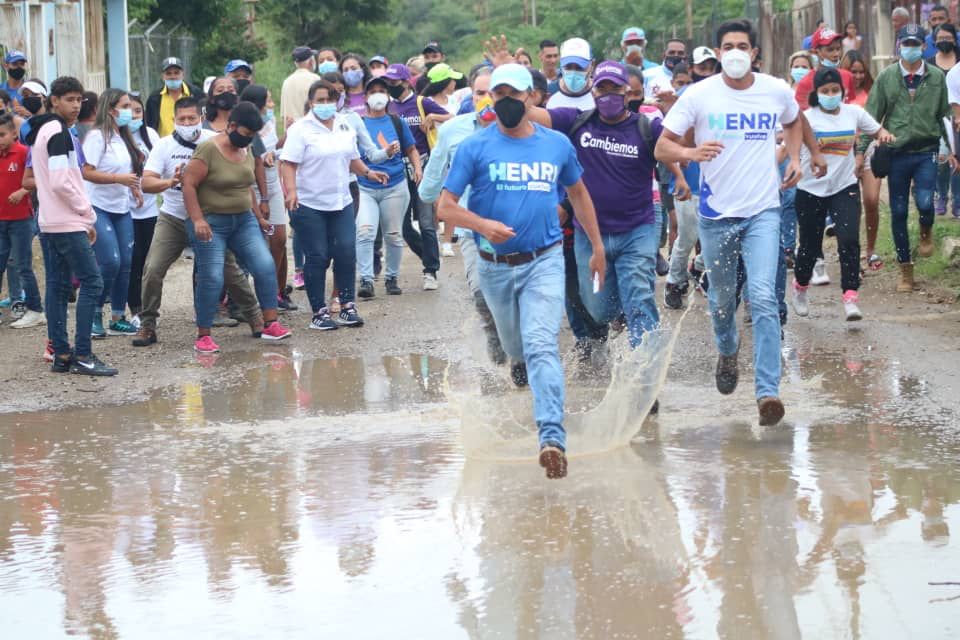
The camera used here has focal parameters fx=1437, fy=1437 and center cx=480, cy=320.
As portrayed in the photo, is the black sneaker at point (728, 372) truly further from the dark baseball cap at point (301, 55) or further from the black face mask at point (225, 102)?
the dark baseball cap at point (301, 55)

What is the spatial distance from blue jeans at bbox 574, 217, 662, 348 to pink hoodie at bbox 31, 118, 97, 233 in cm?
354

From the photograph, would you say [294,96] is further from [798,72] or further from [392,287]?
[798,72]

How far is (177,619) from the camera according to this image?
491cm

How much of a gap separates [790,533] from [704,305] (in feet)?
20.4

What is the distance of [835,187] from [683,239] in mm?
1450

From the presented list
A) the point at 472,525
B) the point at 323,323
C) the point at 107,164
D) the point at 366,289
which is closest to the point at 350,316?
the point at 323,323

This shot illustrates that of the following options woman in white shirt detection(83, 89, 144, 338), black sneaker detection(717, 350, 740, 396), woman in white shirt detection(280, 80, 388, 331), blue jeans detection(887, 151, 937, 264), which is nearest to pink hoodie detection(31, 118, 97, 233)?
woman in white shirt detection(83, 89, 144, 338)

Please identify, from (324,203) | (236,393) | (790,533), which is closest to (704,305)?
(324,203)

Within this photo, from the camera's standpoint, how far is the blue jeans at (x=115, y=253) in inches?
432

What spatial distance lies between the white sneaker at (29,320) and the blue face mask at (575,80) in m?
4.91

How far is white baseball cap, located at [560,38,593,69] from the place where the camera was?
9.66m

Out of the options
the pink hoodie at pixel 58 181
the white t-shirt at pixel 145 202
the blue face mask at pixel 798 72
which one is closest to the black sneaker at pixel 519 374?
the pink hoodie at pixel 58 181

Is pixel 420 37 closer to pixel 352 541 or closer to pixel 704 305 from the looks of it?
pixel 704 305

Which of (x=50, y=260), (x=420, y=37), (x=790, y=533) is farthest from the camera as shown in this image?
(x=420, y=37)
